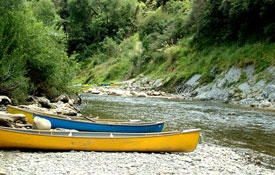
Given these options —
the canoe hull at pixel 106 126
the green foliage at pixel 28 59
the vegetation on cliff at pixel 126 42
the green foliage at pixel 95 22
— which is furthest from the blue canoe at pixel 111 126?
the green foliage at pixel 95 22

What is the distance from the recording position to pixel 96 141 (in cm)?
1198

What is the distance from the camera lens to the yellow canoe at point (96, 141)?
11.4 metres

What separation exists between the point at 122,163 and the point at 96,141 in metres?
1.70

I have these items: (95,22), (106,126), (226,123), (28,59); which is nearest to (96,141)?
(106,126)

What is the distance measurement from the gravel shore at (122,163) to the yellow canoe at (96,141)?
9.8 inches

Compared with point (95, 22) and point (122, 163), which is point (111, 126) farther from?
point (95, 22)

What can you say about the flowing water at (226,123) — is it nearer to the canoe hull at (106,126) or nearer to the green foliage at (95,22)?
the canoe hull at (106,126)

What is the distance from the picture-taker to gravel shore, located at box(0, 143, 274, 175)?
9570 mm

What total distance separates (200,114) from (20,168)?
51.9 ft

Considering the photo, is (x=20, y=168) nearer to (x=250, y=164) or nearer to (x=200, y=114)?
(x=250, y=164)

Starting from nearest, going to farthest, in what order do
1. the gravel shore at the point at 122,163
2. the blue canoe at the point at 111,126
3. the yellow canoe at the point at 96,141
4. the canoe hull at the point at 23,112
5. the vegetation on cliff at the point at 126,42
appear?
the gravel shore at the point at 122,163
the yellow canoe at the point at 96,141
the blue canoe at the point at 111,126
the canoe hull at the point at 23,112
the vegetation on cliff at the point at 126,42

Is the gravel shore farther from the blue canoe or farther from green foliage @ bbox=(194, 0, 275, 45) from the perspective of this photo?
green foliage @ bbox=(194, 0, 275, 45)

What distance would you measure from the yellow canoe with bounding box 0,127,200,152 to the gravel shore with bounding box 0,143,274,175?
0.25 metres

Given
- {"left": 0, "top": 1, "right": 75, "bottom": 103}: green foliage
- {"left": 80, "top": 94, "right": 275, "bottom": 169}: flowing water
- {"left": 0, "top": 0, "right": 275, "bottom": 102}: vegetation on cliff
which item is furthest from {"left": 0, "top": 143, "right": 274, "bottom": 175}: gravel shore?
{"left": 0, "top": 0, "right": 275, "bottom": 102}: vegetation on cliff
